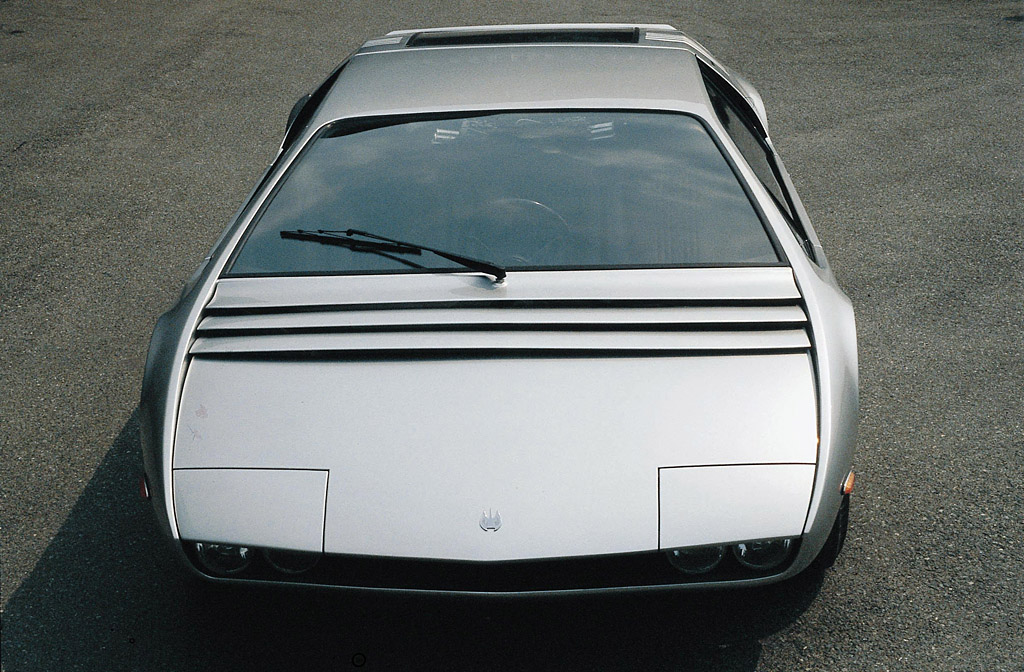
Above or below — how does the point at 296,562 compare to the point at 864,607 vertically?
above

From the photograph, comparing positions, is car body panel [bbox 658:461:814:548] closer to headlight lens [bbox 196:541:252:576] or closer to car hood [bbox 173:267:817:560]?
car hood [bbox 173:267:817:560]

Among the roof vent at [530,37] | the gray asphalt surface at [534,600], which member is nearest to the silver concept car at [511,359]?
the gray asphalt surface at [534,600]

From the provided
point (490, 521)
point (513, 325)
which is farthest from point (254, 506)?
point (513, 325)

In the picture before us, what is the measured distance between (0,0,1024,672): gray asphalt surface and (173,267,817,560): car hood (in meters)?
0.23

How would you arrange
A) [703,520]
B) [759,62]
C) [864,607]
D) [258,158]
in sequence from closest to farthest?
[703,520] → [864,607] → [258,158] → [759,62]

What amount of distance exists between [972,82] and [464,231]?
21.0 ft

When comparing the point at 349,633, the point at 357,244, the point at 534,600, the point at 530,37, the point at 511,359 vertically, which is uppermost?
the point at 530,37

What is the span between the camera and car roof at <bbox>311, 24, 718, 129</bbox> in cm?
316

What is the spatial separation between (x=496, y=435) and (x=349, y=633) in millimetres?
834

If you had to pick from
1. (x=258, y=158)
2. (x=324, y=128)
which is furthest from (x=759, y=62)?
(x=324, y=128)

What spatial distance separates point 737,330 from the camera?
2.51m

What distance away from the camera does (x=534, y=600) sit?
2.11 metres

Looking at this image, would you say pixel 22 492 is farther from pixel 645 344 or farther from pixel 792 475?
pixel 792 475

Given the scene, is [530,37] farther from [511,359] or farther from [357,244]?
[511,359]
